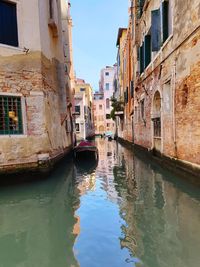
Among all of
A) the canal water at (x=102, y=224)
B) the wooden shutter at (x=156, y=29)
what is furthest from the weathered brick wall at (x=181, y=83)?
the canal water at (x=102, y=224)

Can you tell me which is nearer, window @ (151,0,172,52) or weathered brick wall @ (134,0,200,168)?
weathered brick wall @ (134,0,200,168)

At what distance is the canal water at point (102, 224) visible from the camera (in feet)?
11.1

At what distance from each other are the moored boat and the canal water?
20.7 ft

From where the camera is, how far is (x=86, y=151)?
46.8 ft

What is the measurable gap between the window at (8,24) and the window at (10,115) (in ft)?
5.96

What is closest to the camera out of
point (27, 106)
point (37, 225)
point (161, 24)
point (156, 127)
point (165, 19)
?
point (37, 225)

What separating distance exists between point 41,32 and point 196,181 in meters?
6.78

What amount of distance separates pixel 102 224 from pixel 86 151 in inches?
384

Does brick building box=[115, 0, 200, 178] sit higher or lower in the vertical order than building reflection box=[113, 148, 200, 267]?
higher

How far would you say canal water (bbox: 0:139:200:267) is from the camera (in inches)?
133

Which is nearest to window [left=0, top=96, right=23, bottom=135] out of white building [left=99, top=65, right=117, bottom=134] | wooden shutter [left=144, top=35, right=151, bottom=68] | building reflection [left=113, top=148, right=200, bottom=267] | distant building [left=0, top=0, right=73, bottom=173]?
distant building [left=0, top=0, right=73, bottom=173]

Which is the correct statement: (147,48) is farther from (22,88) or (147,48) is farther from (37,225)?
(37,225)

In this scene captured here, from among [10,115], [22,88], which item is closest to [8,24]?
[22,88]

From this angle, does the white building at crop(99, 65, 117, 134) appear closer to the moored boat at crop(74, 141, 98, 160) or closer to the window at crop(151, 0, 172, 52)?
the moored boat at crop(74, 141, 98, 160)
